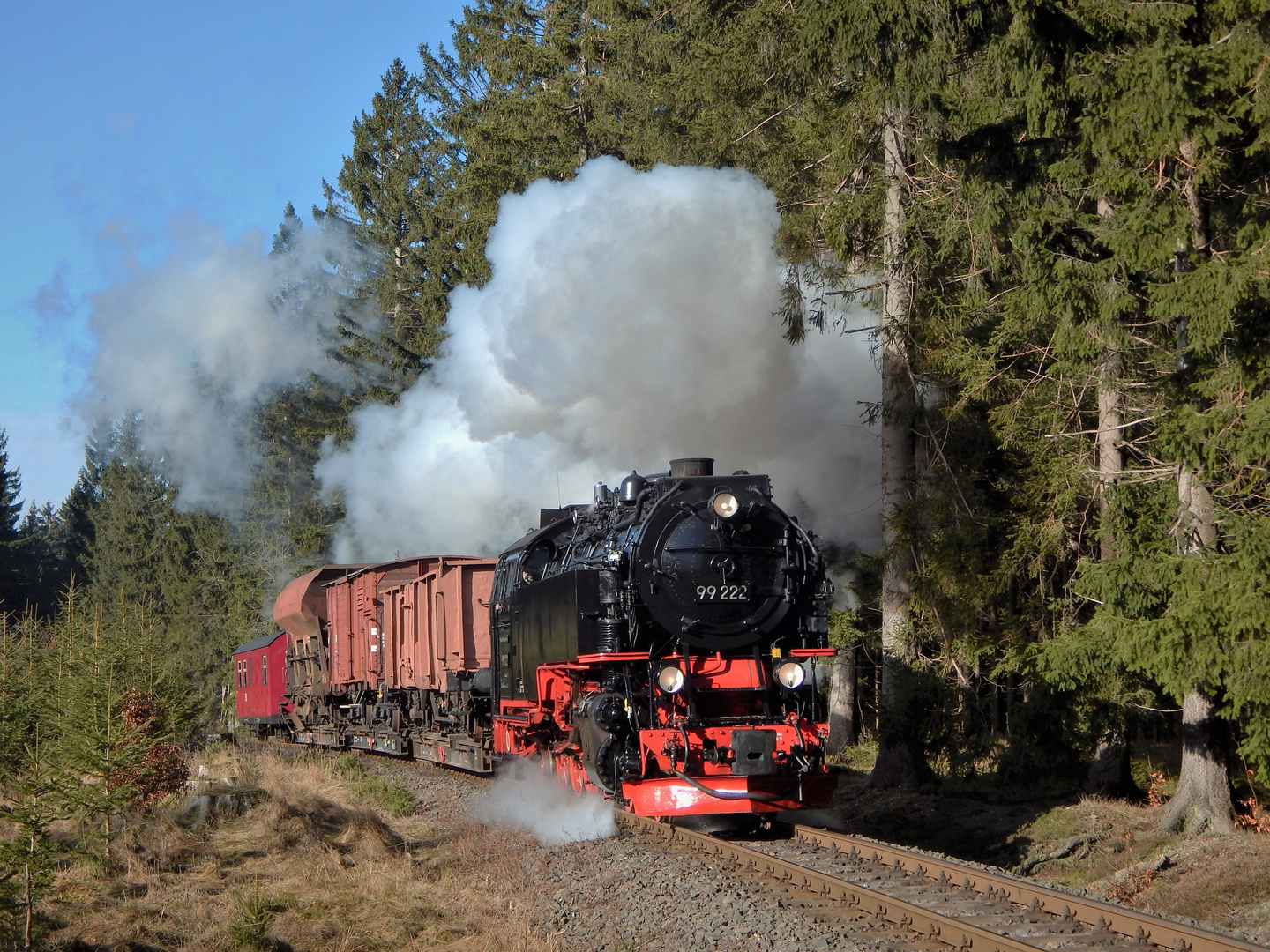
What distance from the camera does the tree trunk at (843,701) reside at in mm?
17828

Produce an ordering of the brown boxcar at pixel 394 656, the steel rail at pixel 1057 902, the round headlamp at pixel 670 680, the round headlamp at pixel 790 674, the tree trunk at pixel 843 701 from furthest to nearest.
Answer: the tree trunk at pixel 843 701 → the brown boxcar at pixel 394 656 → the round headlamp at pixel 790 674 → the round headlamp at pixel 670 680 → the steel rail at pixel 1057 902

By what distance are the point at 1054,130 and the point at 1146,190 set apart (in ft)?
3.01

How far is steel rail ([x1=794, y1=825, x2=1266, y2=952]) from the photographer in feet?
19.6

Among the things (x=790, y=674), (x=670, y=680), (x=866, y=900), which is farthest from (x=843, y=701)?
(x=866, y=900)

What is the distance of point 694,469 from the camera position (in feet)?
35.4

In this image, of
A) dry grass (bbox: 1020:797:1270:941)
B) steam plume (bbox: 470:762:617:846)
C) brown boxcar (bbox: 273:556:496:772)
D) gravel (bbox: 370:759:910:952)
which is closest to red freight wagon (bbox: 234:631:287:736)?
brown boxcar (bbox: 273:556:496:772)

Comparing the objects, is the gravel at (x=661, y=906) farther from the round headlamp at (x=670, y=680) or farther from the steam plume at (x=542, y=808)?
the round headlamp at (x=670, y=680)

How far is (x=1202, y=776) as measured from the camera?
10562mm

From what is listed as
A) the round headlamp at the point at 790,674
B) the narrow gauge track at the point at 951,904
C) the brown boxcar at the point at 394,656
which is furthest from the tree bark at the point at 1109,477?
the brown boxcar at the point at 394,656

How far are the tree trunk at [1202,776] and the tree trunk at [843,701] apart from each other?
23.5ft

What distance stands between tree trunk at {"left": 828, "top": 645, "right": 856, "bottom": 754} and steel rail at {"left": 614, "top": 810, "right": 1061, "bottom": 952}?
26.9 feet

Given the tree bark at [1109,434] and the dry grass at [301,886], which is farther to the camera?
the tree bark at [1109,434]

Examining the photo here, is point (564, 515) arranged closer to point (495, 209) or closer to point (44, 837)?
point (44, 837)

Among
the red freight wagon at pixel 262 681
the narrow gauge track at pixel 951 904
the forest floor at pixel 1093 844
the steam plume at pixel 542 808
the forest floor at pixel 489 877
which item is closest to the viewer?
the narrow gauge track at pixel 951 904
